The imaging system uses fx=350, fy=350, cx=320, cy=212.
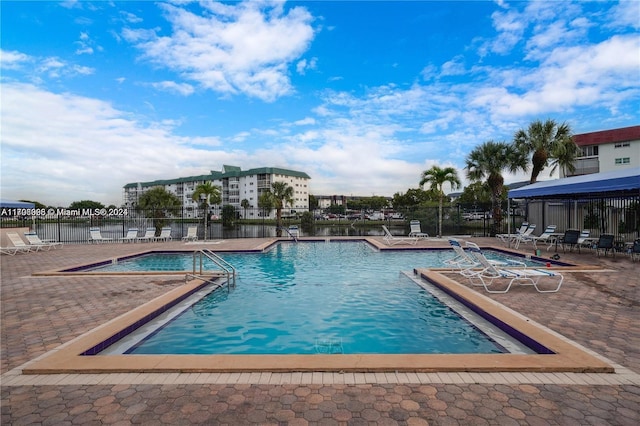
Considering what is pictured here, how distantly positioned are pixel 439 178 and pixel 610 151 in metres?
32.4

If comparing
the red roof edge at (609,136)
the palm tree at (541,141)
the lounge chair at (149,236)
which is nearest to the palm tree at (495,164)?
the palm tree at (541,141)

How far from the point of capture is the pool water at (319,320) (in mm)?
4742

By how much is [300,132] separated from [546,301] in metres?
19.7

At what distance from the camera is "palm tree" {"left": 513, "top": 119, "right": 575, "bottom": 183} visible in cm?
2075

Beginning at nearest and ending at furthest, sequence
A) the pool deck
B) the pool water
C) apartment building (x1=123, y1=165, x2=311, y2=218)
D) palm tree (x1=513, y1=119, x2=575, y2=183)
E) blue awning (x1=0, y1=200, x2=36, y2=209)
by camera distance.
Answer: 1. the pool deck
2. the pool water
3. blue awning (x1=0, y1=200, x2=36, y2=209)
4. palm tree (x1=513, y1=119, x2=575, y2=183)
5. apartment building (x1=123, y1=165, x2=311, y2=218)

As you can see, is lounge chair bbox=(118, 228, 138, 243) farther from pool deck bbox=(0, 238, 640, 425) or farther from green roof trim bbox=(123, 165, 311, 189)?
green roof trim bbox=(123, 165, 311, 189)

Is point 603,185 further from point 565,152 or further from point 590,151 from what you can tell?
point 590,151

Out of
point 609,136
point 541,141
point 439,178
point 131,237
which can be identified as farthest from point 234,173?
point 541,141

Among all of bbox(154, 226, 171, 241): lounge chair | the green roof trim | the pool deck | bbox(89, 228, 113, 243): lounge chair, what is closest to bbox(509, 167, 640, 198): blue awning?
the pool deck

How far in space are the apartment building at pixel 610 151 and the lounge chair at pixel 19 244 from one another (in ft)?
155

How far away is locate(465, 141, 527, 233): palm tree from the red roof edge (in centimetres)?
2426

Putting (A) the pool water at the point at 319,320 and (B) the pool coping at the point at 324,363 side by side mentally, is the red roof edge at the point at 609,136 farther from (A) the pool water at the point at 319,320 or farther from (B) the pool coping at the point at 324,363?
(B) the pool coping at the point at 324,363

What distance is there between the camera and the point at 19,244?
14.5 meters

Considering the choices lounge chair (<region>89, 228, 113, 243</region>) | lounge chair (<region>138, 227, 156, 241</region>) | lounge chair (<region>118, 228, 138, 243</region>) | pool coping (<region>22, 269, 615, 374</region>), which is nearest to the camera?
pool coping (<region>22, 269, 615, 374</region>)
